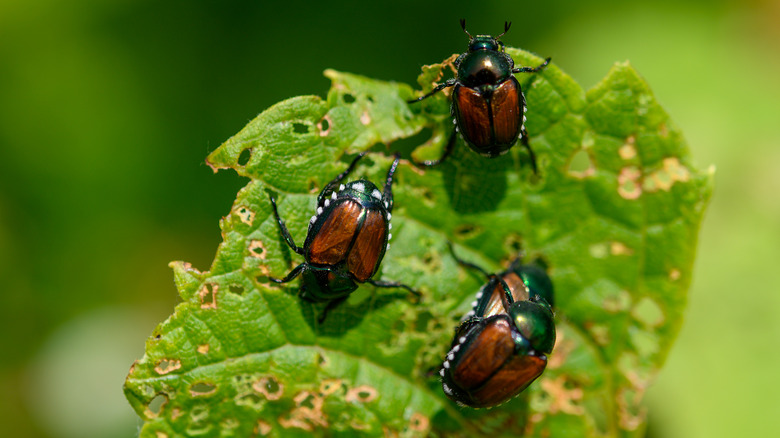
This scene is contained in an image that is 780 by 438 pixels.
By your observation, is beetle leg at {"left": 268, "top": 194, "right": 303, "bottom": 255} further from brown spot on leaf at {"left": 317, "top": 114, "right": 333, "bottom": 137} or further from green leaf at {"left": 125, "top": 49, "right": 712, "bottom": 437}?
brown spot on leaf at {"left": 317, "top": 114, "right": 333, "bottom": 137}

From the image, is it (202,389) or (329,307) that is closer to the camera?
(202,389)

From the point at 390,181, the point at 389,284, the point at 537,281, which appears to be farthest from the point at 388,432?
the point at 390,181

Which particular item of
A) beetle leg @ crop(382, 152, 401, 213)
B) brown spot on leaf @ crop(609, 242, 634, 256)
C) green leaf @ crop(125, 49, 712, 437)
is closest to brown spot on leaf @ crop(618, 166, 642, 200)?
green leaf @ crop(125, 49, 712, 437)

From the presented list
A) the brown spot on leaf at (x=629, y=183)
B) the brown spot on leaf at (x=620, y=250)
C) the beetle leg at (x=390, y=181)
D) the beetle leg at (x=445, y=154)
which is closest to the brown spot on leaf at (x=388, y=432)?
the beetle leg at (x=390, y=181)

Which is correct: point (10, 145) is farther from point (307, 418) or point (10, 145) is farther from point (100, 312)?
point (307, 418)

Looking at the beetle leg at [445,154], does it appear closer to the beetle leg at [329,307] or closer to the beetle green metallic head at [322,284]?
the beetle green metallic head at [322,284]

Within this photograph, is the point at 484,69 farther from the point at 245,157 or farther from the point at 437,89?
the point at 245,157

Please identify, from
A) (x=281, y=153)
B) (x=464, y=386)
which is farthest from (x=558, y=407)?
(x=281, y=153)
